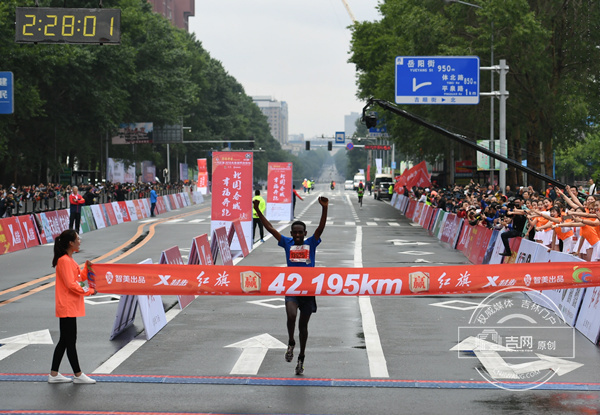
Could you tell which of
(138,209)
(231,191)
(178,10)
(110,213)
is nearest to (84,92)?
(138,209)

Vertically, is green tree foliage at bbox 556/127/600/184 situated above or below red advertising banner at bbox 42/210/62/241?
above

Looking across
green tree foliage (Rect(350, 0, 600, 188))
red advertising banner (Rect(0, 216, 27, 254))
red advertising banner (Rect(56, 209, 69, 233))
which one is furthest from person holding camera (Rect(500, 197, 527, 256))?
green tree foliage (Rect(350, 0, 600, 188))

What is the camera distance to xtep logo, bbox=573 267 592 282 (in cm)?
1084

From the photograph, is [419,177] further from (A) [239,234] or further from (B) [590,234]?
(B) [590,234]

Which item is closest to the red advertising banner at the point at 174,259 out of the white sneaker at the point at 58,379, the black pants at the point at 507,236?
the white sneaker at the point at 58,379

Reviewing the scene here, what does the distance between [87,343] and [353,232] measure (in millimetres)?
Result: 24785

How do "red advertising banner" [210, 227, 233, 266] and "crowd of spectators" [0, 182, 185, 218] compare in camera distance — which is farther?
"crowd of spectators" [0, 182, 185, 218]

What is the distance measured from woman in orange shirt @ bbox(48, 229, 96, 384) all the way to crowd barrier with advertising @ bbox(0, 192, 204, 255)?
17.8 m

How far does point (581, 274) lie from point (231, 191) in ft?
54.7

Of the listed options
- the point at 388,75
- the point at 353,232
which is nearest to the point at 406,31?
the point at 388,75

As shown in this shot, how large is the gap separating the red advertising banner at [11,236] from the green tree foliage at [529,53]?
73.5ft

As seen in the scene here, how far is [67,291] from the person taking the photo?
9586 mm

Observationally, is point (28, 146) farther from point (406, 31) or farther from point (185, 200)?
point (406, 31)

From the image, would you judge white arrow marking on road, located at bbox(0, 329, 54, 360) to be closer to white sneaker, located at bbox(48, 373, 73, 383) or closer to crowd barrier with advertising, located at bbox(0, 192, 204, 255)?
white sneaker, located at bbox(48, 373, 73, 383)
